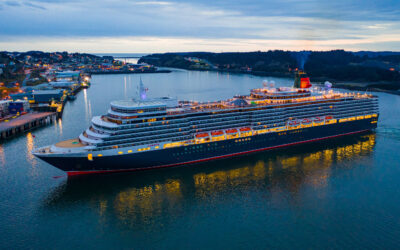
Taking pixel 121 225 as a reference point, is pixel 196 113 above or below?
above

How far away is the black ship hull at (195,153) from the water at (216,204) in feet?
3.20

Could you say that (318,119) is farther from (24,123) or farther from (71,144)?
(24,123)

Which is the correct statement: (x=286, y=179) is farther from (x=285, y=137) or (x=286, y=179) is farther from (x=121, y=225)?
(x=121, y=225)

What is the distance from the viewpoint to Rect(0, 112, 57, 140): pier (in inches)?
1861

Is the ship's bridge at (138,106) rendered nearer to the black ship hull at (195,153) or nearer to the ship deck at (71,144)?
the black ship hull at (195,153)

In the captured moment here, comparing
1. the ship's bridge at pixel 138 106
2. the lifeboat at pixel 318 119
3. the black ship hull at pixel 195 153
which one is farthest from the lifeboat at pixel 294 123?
the ship's bridge at pixel 138 106

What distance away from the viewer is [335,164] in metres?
34.4

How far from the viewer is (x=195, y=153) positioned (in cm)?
3309

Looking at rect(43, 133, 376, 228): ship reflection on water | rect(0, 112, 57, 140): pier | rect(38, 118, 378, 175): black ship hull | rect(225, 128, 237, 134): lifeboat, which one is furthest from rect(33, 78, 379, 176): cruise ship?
rect(0, 112, 57, 140): pier

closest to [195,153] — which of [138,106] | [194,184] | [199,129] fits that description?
[199,129]

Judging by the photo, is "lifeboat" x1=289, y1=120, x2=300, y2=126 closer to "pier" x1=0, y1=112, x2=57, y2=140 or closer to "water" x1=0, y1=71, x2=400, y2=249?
"water" x1=0, y1=71, x2=400, y2=249

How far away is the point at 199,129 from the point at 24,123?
116ft

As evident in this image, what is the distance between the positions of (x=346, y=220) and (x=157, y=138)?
18849 millimetres

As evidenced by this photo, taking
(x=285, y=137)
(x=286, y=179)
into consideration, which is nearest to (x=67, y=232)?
(x=286, y=179)
